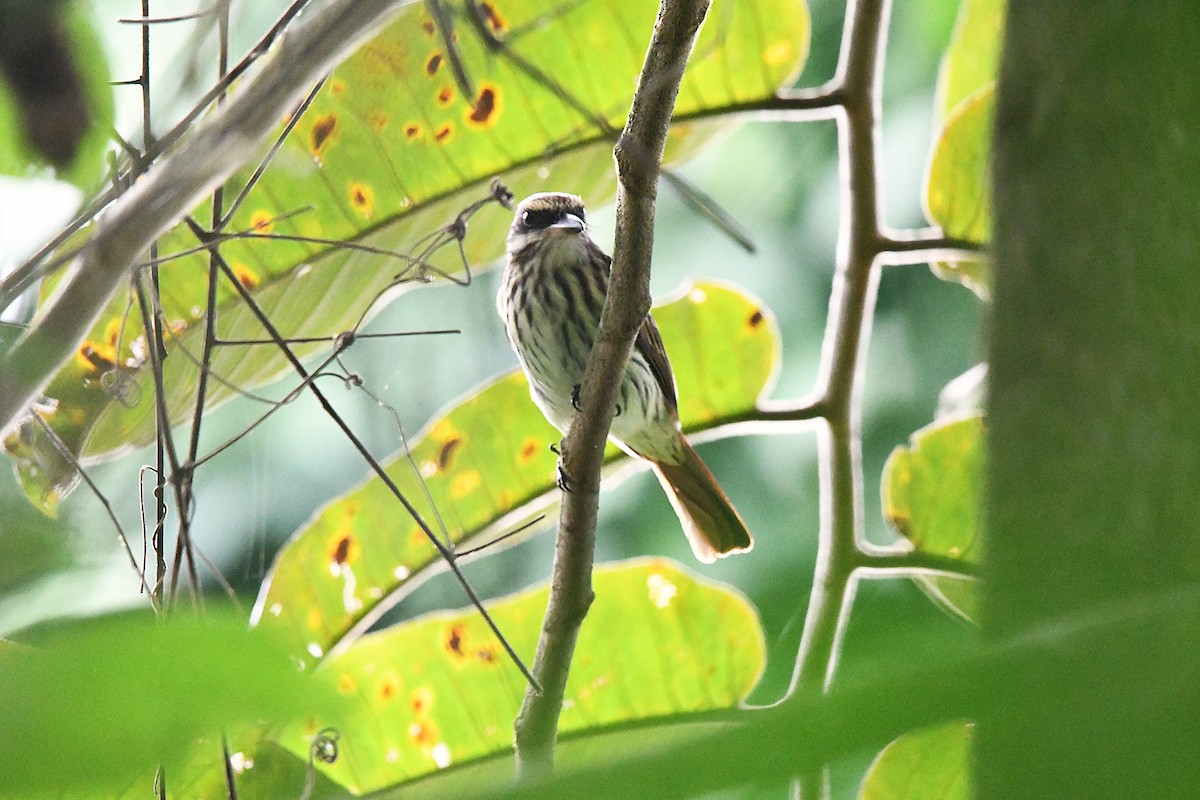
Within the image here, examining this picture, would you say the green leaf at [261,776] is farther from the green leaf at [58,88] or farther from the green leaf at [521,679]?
the green leaf at [58,88]

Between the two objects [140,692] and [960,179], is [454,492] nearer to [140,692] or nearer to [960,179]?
[960,179]

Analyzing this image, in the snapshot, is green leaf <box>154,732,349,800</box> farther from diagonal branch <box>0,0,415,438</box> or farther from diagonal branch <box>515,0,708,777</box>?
diagonal branch <box>0,0,415,438</box>

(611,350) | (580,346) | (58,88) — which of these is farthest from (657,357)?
(58,88)

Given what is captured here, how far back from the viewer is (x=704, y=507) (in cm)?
299

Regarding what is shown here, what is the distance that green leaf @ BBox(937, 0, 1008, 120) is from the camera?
6.93ft

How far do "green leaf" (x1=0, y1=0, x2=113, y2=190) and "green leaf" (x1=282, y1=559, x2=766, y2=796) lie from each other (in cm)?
137

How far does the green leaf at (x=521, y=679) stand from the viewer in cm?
215

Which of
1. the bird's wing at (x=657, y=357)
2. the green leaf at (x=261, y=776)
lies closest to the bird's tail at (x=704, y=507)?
the bird's wing at (x=657, y=357)

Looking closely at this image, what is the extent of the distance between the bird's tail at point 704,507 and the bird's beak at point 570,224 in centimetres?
59

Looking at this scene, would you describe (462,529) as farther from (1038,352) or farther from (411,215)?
(1038,352)

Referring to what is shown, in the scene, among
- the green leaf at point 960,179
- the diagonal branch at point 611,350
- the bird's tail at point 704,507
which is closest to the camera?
the diagonal branch at point 611,350

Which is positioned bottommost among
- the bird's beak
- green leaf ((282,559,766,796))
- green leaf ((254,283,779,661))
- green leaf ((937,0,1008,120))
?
green leaf ((282,559,766,796))

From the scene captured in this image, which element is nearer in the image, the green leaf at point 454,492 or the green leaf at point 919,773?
the green leaf at point 919,773

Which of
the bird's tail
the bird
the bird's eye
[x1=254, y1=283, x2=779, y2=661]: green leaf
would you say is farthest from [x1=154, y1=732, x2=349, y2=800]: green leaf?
the bird's eye
